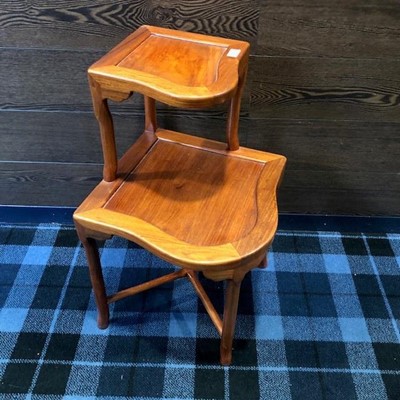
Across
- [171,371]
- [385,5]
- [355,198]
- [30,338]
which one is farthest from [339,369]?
[385,5]

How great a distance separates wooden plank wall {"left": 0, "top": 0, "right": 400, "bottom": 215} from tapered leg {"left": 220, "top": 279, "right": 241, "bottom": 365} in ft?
1.87

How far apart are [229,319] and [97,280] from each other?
37cm

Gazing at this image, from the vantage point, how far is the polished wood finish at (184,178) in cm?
86

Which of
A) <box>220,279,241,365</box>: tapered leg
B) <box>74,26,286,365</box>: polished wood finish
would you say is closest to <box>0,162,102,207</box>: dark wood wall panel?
<box>74,26,286,365</box>: polished wood finish

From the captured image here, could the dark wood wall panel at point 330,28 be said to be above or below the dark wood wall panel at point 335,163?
above

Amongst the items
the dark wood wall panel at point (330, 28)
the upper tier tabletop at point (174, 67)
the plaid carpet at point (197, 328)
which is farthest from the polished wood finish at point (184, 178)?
the dark wood wall panel at point (330, 28)

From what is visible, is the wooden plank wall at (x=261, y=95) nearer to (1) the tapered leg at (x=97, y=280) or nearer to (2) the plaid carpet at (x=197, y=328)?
(2) the plaid carpet at (x=197, y=328)

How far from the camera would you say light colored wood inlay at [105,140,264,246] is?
3.13 feet

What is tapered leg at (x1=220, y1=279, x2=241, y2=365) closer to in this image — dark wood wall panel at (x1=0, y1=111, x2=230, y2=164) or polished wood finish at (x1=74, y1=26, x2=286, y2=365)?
polished wood finish at (x1=74, y1=26, x2=286, y2=365)

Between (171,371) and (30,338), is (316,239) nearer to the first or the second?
(171,371)

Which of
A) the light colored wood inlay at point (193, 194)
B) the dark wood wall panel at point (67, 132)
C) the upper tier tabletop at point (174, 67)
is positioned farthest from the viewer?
the dark wood wall panel at point (67, 132)

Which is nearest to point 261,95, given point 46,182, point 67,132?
point 67,132

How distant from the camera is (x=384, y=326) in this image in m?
1.32

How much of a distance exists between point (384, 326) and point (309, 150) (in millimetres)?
587
